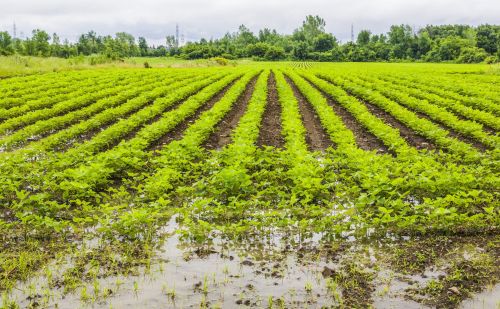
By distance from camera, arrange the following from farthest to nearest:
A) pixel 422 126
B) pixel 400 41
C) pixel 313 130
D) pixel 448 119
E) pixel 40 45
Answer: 1. pixel 400 41
2. pixel 40 45
3. pixel 448 119
4. pixel 313 130
5. pixel 422 126

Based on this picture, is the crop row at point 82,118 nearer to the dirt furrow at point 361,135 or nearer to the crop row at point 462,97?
the dirt furrow at point 361,135

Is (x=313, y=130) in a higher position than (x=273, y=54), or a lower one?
lower

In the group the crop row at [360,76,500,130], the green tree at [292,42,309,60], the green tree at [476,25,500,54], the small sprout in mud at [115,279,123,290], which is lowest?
the small sprout in mud at [115,279,123,290]

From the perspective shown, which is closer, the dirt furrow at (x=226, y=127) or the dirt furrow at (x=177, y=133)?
the dirt furrow at (x=177, y=133)

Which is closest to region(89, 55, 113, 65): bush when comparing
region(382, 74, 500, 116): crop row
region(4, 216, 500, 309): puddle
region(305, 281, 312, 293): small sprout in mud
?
region(382, 74, 500, 116): crop row

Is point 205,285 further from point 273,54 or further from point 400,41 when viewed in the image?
point 400,41

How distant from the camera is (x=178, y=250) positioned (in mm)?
6504

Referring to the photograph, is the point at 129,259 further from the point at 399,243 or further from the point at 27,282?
the point at 399,243

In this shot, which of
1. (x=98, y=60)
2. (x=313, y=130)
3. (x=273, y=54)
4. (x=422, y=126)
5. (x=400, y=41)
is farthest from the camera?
(x=400, y=41)

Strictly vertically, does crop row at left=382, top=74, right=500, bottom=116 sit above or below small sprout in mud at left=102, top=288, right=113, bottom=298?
above

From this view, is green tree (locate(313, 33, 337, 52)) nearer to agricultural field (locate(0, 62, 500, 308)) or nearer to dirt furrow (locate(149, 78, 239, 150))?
dirt furrow (locate(149, 78, 239, 150))

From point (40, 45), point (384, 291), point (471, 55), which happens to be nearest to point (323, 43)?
point (471, 55)

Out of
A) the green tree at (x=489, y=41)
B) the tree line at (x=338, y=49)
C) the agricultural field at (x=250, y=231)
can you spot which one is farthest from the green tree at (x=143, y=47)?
the agricultural field at (x=250, y=231)

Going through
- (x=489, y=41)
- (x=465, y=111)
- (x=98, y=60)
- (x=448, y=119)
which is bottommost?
(x=448, y=119)
